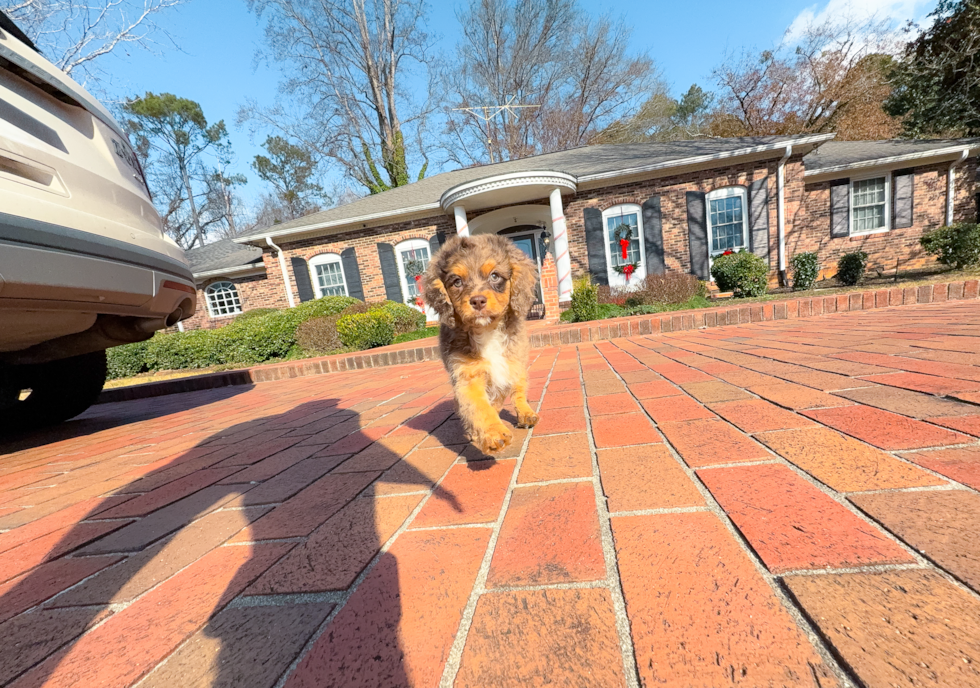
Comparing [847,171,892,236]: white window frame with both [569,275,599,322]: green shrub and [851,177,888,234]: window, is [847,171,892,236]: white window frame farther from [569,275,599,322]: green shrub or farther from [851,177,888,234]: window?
[569,275,599,322]: green shrub

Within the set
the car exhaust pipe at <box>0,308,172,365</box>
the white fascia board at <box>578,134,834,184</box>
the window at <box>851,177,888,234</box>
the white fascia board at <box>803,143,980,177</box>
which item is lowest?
the car exhaust pipe at <box>0,308,172,365</box>

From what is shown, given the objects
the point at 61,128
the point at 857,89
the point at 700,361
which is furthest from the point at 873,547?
the point at 857,89

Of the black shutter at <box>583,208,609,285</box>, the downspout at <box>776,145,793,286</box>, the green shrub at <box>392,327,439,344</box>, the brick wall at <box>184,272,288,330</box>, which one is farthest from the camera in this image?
the brick wall at <box>184,272,288,330</box>

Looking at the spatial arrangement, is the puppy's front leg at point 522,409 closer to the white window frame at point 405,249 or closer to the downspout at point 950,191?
the white window frame at point 405,249

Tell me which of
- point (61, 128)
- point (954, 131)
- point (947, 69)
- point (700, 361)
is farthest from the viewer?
point (954, 131)

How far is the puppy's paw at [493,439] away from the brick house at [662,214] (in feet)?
33.0

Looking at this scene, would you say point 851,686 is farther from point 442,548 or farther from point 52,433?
point 52,433

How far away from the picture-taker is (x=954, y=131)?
59.7ft

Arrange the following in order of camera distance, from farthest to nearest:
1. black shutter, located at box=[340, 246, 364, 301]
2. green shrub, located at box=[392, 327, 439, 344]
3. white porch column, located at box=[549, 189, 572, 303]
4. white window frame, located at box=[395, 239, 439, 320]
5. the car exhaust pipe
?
1. black shutter, located at box=[340, 246, 364, 301]
2. white window frame, located at box=[395, 239, 439, 320]
3. white porch column, located at box=[549, 189, 572, 303]
4. green shrub, located at box=[392, 327, 439, 344]
5. the car exhaust pipe

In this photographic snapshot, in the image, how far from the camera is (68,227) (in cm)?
221

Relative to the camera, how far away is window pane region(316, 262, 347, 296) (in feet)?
48.9

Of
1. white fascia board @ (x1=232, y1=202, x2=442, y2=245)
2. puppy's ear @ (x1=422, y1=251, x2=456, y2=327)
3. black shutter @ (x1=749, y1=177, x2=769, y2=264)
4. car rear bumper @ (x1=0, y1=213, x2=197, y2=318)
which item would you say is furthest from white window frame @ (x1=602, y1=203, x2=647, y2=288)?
car rear bumper @ (x1=0, y1=213, x2=197, y2=318)

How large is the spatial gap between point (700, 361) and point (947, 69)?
85.7 ft

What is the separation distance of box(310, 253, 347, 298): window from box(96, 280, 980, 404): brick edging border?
27.9ft
